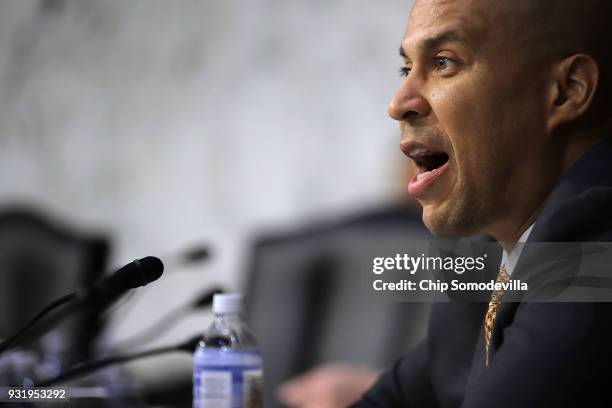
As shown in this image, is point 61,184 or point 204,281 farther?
point 61,184

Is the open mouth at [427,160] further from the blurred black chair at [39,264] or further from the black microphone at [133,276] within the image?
the blurred black chair at [39,264]

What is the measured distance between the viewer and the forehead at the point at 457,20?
2.99 feet

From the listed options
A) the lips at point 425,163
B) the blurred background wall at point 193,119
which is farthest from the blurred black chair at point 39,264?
the lips at point 425,163

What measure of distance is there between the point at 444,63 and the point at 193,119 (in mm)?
2729

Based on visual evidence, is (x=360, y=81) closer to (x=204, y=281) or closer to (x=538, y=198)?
(x=204, y=281)

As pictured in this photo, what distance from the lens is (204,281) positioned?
3.47m

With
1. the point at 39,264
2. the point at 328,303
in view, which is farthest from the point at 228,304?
the point at 39,264

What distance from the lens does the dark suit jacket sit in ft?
2.31

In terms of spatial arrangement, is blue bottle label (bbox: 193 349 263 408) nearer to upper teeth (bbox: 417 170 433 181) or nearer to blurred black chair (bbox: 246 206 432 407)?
upper teeth (bbox: 417 170 433 181)

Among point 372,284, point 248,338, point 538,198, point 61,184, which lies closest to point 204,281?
point 61,184

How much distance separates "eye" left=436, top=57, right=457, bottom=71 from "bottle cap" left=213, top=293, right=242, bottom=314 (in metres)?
0.35

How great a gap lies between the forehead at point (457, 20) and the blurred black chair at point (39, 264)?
5.94ft

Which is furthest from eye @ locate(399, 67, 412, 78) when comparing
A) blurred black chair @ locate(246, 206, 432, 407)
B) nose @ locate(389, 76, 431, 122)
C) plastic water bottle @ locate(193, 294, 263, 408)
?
blurred black chair @ locate(246, 206, 432, 407)

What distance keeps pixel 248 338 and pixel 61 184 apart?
→ 3.13 meters
